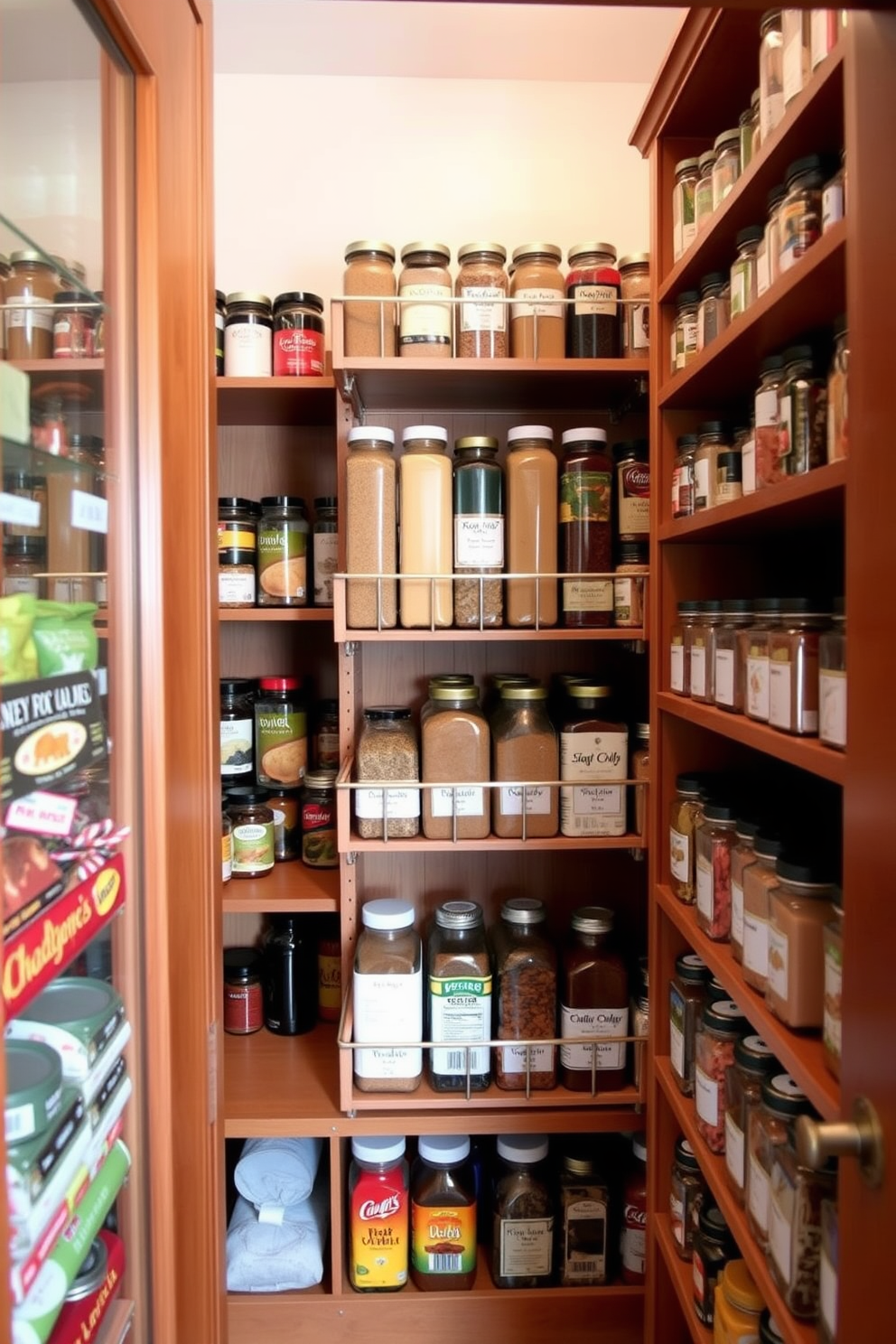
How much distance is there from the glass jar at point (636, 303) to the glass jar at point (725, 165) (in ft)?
0.90

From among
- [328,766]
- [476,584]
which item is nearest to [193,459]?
[476,584]

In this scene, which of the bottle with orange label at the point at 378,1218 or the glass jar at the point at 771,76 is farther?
the bottle with orange label at the point at 378,1218

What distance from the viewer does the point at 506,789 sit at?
4.25ft

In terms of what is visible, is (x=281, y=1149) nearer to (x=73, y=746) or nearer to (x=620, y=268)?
(x=73, y=746)

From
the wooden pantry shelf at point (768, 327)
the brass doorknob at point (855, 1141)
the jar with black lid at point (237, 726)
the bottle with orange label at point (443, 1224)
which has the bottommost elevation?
the bottle with orange label at point (443, 1224)

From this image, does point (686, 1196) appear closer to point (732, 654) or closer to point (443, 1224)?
point (443, 1224)

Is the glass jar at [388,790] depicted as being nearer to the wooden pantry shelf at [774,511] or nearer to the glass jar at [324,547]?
the glass jar at [324,547]

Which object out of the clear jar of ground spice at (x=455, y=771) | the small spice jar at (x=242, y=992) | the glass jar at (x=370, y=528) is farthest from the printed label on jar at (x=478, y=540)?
the small spice jar at (x=242, y=992)

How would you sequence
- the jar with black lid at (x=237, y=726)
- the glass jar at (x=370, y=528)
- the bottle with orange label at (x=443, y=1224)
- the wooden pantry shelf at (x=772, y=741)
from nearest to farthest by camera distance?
the wooden pantry shelf at (x=772, y=741), the glass jar at (x=370, y=528), the bottle with orange label at (x=443, y=1224), the jar with black lid at (x=237, y=726)

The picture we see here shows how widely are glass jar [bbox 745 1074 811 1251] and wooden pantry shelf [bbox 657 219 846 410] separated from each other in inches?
30.7

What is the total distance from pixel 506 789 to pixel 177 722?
0.65m

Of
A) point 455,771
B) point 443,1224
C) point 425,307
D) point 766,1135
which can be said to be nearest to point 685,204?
point 425,307

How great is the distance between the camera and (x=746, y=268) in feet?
2.95

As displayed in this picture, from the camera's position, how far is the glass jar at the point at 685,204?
1104 mm
